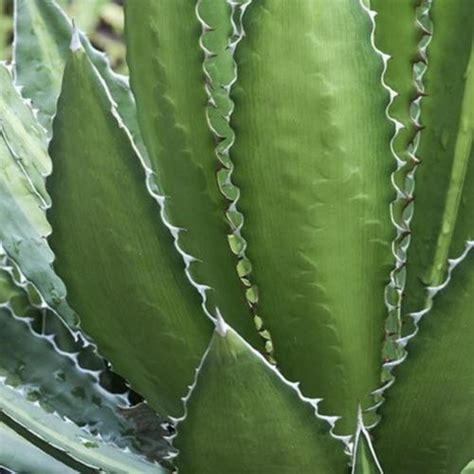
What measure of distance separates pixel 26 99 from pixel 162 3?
35 centimetres

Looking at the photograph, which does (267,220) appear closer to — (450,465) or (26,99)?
(450,465)

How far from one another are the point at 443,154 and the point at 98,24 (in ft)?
8.00

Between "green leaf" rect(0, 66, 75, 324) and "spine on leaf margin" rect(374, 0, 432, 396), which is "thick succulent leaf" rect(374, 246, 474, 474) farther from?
"green leaf" rect(0, 66, 75, 324)

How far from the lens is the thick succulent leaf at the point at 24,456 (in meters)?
0.78

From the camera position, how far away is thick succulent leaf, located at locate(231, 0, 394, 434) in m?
0.65

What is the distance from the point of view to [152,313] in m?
0.73

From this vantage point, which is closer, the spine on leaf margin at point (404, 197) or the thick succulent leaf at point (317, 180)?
the thick succulent leaf at point (317, 180)

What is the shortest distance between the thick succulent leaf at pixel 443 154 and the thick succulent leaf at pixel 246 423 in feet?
0.59

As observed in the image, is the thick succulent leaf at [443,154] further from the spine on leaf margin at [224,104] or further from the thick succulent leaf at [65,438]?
the thick succulent leaf at [65,438]

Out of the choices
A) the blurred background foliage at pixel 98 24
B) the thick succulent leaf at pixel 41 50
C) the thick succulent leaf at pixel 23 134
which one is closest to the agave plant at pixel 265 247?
the thick succulent leaf at pixel 23 134

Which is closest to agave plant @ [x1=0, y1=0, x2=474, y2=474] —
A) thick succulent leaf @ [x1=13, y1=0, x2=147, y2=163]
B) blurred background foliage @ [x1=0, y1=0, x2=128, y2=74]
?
thick succulent leaf @ [x1=13, y1=0, x2=147, y2=163]

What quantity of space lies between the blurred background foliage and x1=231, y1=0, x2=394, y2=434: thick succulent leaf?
7.05ft

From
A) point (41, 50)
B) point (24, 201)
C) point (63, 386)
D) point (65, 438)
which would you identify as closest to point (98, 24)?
point (41, 50)

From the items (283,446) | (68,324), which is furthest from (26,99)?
(283,446)
